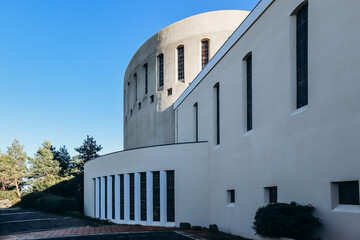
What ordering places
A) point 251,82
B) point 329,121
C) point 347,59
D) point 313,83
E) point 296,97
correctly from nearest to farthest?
point 347,59 < point 329,121 < point 313,83 < point 296,97 < point 251,82

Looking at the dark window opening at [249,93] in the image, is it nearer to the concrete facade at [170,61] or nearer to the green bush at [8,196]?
the concrete facade at [170,61]

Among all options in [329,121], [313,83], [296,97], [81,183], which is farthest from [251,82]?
[81,183]

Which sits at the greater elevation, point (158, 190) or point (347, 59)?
point (347, 59)

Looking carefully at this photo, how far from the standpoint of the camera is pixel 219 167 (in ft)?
51.2

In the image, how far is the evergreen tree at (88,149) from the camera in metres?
55.8

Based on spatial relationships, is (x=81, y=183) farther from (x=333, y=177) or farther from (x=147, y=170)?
(x=333, y=177)

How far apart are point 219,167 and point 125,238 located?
16.3ft

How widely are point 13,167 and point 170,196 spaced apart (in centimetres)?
5327

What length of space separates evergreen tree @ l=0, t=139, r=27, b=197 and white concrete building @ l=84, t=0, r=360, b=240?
45.8 m

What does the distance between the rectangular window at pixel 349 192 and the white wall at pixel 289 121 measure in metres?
0.22

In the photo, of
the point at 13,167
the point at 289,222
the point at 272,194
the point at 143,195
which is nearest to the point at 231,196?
the point at 272,194

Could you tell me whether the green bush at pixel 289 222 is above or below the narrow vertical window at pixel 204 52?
below

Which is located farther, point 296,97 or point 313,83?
point 296,97

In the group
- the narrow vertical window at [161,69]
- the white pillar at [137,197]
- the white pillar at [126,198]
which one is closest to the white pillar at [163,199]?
the white pillar at [137,197]
